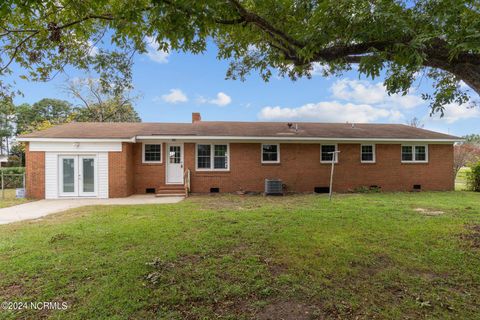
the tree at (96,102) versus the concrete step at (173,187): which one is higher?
the tree at (96,102)

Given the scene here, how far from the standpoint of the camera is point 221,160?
1324cm

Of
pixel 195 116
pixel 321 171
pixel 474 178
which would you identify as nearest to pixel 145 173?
pixel 195 116

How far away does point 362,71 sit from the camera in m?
3.71

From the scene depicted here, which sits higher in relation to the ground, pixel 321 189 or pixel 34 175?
pixel 34 175

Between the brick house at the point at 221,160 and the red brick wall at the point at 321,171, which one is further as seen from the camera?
→ the red brick wall at the point at 321,171

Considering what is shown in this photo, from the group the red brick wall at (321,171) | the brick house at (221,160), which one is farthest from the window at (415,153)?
the red brick wall at (321,171)

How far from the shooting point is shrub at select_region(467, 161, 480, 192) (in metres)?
14.0

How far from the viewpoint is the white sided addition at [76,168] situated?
37.8ft

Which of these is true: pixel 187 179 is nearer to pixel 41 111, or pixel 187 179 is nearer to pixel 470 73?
pixel 470 73

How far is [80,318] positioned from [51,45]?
5.30m

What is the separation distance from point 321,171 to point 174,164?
7519 millimetres

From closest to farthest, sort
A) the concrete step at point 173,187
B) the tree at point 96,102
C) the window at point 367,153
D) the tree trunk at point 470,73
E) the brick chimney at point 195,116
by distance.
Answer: the tree trunk at point 470,73 → the concrete step at point 173,187 → the window at point 367,153 → the brick chimney at point 195,116 → the tree at point 96,102

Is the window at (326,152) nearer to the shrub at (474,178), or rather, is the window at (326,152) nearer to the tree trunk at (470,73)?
the shrub at (474,178)

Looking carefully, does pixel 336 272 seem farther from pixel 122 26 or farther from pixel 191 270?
pixel 122 26
